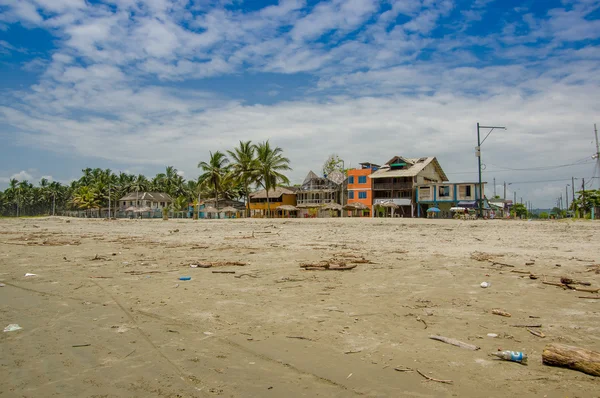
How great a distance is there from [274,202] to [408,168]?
2478cm

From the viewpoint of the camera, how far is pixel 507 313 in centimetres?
603

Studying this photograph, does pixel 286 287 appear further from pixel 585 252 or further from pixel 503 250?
pixel 585 252

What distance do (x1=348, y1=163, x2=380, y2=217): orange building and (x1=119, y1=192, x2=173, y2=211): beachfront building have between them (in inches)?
1903

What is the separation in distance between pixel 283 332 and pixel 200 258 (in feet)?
26.3

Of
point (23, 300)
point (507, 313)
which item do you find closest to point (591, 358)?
point (507, 313)

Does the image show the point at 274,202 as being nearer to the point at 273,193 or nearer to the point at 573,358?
the point at 273,193

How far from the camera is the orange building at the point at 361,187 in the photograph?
63.5 metres

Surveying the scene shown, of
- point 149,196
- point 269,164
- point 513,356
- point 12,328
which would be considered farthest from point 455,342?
point 149,196

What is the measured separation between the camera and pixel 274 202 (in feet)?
242

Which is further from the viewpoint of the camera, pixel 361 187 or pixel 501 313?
pixel 361 187

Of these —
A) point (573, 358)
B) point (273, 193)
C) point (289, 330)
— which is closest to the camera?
point (573, 358)

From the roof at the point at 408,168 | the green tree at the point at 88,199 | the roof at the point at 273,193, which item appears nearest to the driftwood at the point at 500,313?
the roof at the point at 408,168

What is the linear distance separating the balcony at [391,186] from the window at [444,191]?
4.26m

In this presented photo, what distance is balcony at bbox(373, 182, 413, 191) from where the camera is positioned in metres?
60.3
